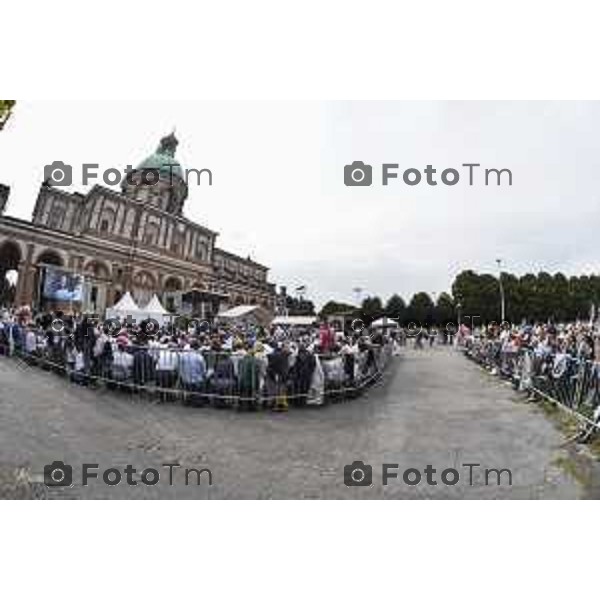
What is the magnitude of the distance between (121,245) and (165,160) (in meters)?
18.4

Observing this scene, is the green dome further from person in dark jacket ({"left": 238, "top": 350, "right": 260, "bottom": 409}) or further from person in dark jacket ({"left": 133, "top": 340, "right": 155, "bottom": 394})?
person in dark jacket ({"left": 238, "top": 350, "right": 260, "bottom": 409})

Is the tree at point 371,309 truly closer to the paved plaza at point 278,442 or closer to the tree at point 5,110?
the paved plaza at point 278,442

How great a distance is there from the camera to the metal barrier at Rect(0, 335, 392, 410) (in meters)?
12.5

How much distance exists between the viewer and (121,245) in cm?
5419

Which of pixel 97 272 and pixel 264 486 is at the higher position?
pixel 97 272

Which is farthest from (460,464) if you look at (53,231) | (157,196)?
(157,196)

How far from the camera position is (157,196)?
64750 mm

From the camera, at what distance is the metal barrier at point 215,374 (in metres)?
12.5

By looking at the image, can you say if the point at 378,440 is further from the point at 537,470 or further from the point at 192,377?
the point at 192,377

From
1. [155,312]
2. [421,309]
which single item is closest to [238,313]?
[155,312]

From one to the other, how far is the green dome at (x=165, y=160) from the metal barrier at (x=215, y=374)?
178ft

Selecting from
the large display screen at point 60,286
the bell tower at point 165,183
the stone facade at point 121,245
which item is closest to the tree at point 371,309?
the stone facade at point 121,245

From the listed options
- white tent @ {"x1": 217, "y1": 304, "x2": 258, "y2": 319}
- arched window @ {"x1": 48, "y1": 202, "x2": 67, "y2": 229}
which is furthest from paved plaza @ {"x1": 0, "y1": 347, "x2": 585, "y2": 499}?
arched window @ {"x1": 48, "y1": 202, "x2": 67, "y2": 229}

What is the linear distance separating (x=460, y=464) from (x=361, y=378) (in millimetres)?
7428
